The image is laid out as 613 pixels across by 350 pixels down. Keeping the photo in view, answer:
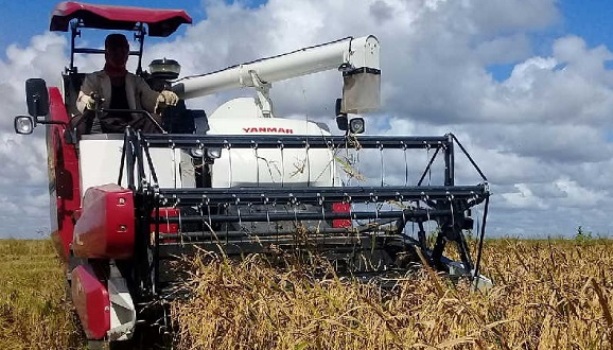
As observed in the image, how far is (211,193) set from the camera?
4777 millimetres

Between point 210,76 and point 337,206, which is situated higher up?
point 210,76

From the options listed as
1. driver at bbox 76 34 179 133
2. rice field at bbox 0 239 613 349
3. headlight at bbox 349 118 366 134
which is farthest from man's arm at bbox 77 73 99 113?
rice field at bbox 0 239 613 349

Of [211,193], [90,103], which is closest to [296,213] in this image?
[211,193]

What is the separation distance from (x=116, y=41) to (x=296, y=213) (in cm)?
253

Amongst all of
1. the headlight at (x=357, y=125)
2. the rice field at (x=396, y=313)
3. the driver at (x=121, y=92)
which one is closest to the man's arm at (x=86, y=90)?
the driver at (x=121, y=92)

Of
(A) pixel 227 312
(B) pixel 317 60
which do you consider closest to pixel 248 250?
(A) pixel 227 312

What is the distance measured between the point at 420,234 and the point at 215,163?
1.72 m

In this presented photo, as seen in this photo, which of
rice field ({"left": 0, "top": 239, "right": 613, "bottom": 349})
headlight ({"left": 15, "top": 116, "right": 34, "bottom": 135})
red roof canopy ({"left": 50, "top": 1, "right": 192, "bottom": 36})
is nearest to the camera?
rice field ({"left": 0, "top": 239, "right": 613, "bottom": 349})

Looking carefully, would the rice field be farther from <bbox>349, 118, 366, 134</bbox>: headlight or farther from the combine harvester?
<bbox>349, 118, 366, 134</bbox>: headlight

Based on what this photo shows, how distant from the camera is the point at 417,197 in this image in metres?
5.18

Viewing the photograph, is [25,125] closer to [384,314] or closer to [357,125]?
[357,125]

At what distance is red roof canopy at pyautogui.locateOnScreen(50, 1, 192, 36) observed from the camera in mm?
6547

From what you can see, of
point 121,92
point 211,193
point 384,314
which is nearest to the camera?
point 384,314

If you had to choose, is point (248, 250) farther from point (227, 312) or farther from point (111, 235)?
point (227, 312)
